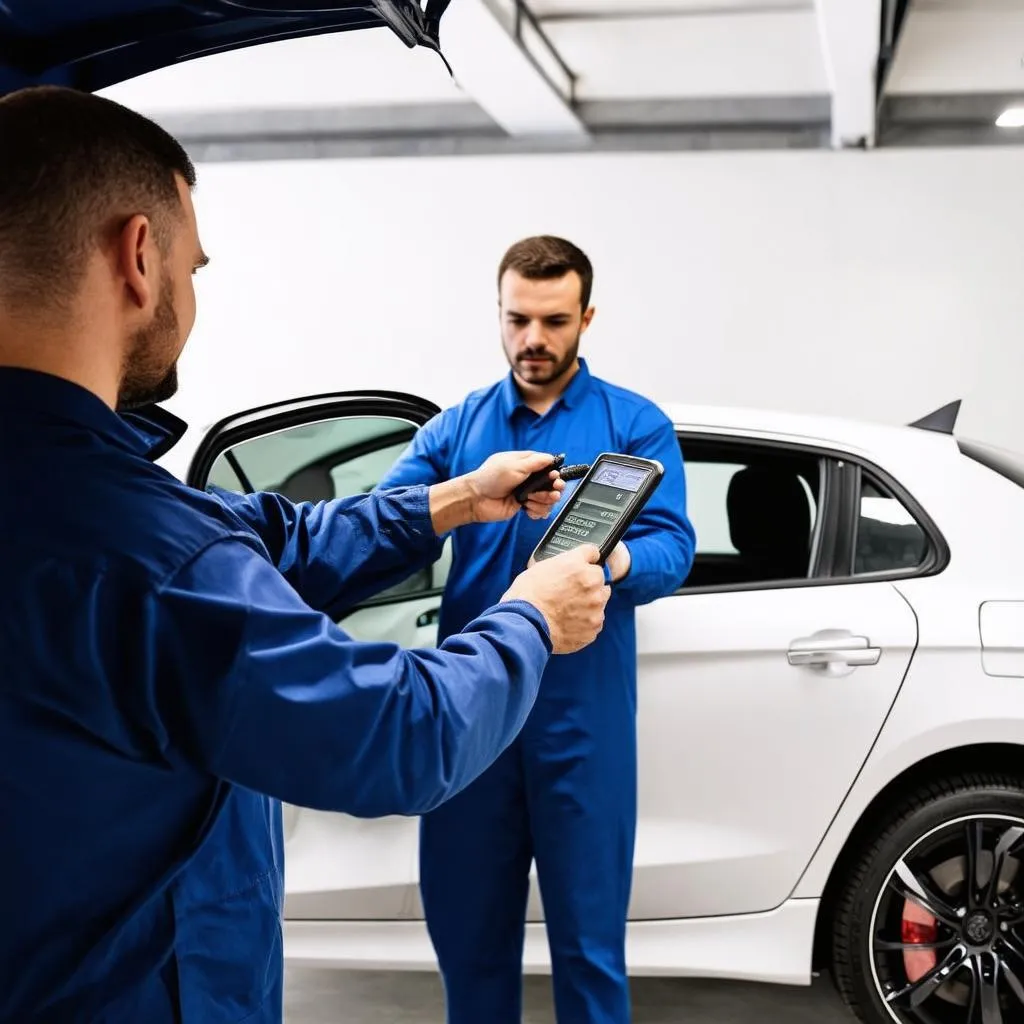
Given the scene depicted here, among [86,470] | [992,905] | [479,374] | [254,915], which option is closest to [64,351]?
[86,470]

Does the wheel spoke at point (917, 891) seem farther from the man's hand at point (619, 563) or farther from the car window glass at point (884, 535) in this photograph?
the man's hand at point (619, 563)

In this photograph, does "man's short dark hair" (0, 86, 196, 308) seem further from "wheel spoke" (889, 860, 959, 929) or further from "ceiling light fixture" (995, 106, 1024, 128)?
"ceiling light fixture" (995, 106, 1024, 128)

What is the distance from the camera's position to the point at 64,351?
1046 millimetres

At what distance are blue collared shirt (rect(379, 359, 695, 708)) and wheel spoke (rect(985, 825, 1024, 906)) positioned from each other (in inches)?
33.6

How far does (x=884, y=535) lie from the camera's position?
105 inches

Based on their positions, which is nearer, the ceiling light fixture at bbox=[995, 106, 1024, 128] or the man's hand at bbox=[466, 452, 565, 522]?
the man's hand at bbox=[466, 452, 565, 522]

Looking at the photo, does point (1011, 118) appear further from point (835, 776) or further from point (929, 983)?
point (929, 983)

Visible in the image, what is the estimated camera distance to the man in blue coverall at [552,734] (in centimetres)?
225

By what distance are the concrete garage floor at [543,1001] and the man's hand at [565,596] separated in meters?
1.86

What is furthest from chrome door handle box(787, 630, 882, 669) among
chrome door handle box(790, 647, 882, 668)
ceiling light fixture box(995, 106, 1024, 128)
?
ceiling light fixture box(995, 106, 1024, 128)

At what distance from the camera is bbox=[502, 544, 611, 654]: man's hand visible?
130 cm

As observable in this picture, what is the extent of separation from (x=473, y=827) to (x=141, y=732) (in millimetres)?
1381

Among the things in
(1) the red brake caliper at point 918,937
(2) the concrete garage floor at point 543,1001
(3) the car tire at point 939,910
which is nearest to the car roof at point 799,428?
(3) the car tire at point 939,910

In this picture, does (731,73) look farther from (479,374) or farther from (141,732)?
(141,732)
